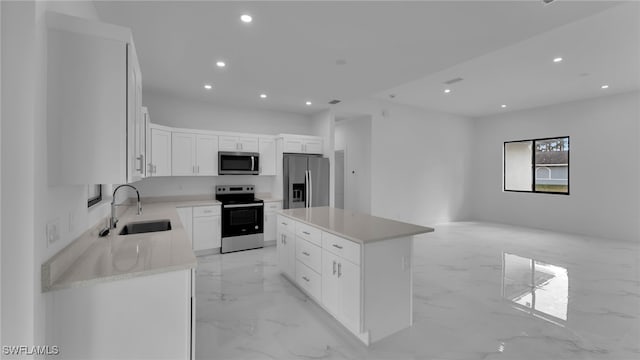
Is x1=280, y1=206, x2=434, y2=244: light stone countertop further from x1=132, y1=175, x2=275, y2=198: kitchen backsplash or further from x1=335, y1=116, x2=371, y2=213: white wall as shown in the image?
x1=335, y1=116, x2=371, y2=213: white wall

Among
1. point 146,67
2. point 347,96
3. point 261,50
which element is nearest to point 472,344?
point 261,50

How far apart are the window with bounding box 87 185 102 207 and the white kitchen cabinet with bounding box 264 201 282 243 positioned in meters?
2.71

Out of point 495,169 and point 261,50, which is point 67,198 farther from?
point 495,169

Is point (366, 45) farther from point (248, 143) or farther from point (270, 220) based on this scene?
point (270, 220)

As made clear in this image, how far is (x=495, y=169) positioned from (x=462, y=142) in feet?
3.75

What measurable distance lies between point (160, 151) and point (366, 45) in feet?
11.5

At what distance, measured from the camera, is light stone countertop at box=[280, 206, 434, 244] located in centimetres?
223

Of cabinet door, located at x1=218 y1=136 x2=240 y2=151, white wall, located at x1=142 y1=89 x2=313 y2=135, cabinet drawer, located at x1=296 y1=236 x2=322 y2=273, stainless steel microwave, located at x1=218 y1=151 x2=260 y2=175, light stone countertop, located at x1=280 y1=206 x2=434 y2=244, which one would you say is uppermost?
white wall, located at x1=142 y1=89 x2=313 y2=135

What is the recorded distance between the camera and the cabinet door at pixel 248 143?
5.19 meters

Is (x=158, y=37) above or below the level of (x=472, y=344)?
above

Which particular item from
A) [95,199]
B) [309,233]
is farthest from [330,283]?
[95,199]

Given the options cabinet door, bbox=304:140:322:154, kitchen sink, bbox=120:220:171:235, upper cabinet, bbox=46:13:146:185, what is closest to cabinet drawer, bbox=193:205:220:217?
kitchen sink, bbox=120:220:171:235

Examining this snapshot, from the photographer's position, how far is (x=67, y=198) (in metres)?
1.74

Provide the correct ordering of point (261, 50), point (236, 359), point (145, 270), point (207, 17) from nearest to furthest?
point (145, 270), point (236, 359), point (207, 17), point (261, 50)
